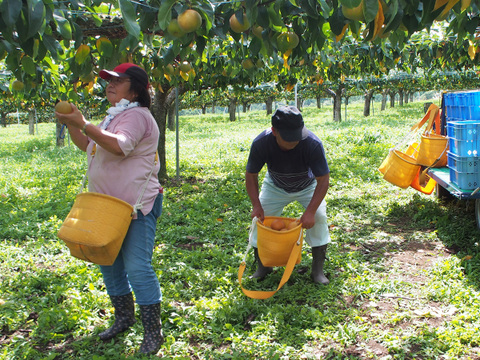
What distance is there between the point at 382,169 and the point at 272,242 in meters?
2.54

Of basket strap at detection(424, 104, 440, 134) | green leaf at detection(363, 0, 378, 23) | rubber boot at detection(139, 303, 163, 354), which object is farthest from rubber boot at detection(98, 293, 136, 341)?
basket strap at detection(424, 104, 440, 134)

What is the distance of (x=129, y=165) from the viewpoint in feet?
7.75

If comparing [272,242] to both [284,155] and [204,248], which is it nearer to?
[284,155]

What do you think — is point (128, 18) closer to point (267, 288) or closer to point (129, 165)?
point (129, 165)

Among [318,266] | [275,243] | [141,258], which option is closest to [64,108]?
[141,258]

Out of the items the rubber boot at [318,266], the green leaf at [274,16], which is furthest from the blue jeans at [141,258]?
the rubber boot at [318,266]

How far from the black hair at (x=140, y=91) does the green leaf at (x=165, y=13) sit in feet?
→ 1.79

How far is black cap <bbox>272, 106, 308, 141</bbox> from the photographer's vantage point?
2746mm

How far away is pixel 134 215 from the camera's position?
93.6 inches

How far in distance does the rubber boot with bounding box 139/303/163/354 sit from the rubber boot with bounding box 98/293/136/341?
0.82 ft

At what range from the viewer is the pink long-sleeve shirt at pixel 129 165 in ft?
7.67

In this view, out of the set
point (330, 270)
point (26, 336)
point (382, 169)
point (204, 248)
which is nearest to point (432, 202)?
point (382, 169)

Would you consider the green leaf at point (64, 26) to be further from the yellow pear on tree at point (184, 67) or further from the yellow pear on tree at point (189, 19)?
the yellow pear on tree at point (184, 67)

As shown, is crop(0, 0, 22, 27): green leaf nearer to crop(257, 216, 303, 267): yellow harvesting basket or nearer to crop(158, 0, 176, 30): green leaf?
crop(158, 0, 176, 30): green leaf
